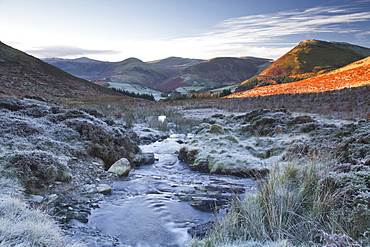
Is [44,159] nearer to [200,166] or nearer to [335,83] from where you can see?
[200,166]

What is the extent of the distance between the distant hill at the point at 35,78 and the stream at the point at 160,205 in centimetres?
3324

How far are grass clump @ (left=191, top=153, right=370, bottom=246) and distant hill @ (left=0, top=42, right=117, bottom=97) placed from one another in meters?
36.8

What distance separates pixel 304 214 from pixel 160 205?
9.75ft

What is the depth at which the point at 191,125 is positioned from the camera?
53.0 feet

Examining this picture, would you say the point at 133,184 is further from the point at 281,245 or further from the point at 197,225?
the point at 281,245

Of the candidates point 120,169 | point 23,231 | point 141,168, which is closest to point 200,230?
point 23,231

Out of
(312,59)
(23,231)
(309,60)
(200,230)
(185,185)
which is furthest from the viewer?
(312,59)

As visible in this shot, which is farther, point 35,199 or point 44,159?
point 44,159

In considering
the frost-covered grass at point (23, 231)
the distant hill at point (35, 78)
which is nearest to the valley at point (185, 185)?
the frost-covered grass at point (23, 231)

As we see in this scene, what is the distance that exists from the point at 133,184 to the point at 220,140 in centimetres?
415

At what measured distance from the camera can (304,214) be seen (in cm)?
336

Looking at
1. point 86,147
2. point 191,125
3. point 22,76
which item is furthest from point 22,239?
point 22,76

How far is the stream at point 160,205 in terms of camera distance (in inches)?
159

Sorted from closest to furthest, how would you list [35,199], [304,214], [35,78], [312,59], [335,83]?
[304,214] → [35,199] → [335,83] → [35,78] → [312,59]
